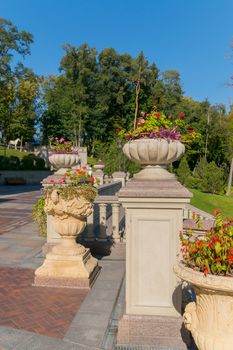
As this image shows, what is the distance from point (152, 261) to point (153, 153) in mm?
1286

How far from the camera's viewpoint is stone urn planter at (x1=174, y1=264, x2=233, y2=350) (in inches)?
106

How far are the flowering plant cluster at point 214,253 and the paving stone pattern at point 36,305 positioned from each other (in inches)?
84.6

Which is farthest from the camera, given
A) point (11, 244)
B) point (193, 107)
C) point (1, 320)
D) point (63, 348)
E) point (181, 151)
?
point (193, 107)

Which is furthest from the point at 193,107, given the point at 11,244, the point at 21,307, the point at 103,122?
the point at 21,307

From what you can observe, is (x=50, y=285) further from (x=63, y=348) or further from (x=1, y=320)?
(x=63, y=348)

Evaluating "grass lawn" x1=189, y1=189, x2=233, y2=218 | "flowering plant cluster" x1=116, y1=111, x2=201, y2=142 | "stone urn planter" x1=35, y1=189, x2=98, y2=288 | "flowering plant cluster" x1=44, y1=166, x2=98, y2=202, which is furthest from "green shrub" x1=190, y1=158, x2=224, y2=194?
"flowering plant cluster" x1=116, y1=111, x2=201, y2=142

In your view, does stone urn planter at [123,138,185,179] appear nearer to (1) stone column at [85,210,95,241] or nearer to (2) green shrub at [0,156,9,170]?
(1) stone column at [85,210,95,241]

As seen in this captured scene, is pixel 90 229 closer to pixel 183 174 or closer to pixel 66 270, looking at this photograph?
pixel 66 270

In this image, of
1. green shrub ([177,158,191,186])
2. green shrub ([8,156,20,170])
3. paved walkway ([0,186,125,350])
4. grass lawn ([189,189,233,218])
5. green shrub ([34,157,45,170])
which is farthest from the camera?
green shrub ([34,157,45,170])

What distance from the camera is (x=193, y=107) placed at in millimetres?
52094

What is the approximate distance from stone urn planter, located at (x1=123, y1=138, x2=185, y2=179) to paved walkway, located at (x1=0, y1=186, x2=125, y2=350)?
2089 mm

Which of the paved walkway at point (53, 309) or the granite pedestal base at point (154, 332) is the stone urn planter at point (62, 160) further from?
the granite pedestal base at point (154, 332)

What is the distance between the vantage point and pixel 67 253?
6.07 metres

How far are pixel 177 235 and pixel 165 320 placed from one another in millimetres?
1004
